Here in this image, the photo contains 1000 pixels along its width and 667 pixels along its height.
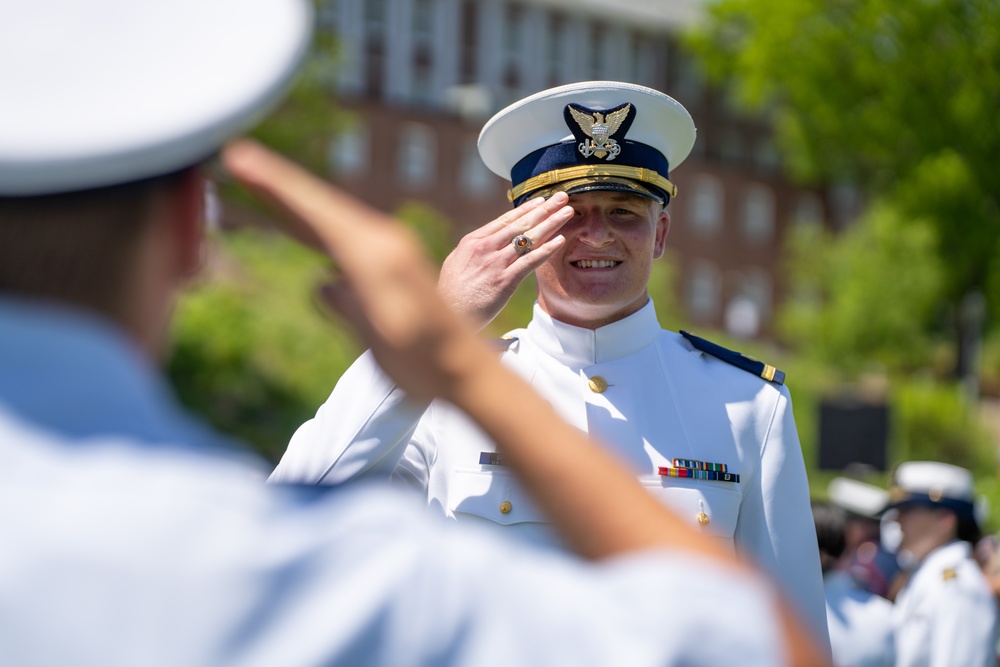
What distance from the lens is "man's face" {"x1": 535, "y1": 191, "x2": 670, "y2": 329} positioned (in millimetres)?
3027

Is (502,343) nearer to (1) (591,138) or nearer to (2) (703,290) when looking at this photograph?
(1) (591,138)

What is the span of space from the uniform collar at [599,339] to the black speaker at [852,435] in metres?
9.72

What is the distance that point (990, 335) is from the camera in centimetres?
4066

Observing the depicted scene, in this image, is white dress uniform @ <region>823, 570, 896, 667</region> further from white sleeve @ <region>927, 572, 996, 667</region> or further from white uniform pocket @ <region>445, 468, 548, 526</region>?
white uniform pocket @ <region>445, 468, 548, 526</region>

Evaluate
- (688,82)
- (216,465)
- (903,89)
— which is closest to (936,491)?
(216,465)

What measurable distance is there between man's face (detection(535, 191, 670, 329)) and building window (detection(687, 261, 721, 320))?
45876mm

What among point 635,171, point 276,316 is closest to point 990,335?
point 276,316

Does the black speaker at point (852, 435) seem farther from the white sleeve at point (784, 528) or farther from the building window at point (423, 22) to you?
the building window at point (423, 22)

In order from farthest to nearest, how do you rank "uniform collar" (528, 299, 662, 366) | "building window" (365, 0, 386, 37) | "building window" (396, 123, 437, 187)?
"building window" (365, 0, 386, 37) → "building window" (396, 123, 437, 187) → "uniform collar" (528, 299, 662, 366)

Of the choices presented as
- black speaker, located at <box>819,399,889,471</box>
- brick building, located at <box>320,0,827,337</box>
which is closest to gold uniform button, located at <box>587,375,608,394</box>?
black speaker, located at <box>819,399,889,471</box>

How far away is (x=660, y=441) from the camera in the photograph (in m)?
2.97

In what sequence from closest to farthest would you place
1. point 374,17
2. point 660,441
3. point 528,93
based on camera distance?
point 660,441 → point 374,17 → point 528,93

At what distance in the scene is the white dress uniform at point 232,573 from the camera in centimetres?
97

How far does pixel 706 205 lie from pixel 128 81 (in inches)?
1917
